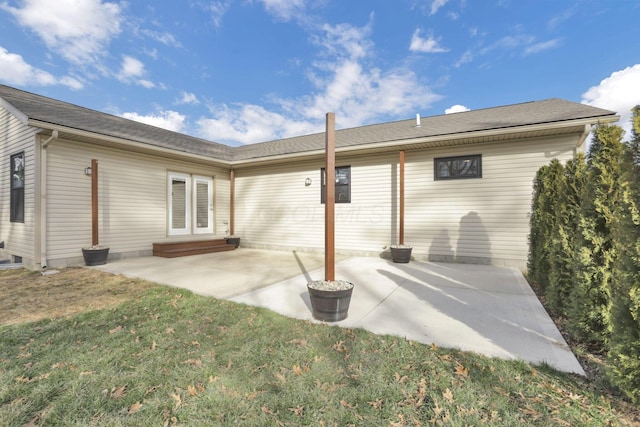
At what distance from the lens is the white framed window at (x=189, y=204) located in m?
8.10

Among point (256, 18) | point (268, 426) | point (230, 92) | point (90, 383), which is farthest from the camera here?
point (230, 92)

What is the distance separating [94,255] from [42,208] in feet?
4.39

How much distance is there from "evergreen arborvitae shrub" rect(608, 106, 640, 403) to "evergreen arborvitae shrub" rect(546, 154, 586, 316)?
1.55 metres

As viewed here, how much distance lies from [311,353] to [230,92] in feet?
47.1

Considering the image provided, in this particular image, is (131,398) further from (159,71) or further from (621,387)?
(159,71)

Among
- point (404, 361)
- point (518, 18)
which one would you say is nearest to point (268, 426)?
point (404, 361)

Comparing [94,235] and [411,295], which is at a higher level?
[94,235]

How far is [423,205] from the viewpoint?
680cm

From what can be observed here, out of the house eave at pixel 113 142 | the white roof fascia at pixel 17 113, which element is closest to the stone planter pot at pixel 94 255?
the house eave at pixel 113 142

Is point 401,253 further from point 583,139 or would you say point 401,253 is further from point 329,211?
point 583,139

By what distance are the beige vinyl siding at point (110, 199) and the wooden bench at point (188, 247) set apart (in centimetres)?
44

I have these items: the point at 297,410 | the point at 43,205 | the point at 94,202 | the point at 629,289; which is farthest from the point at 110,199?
the point at 629,289

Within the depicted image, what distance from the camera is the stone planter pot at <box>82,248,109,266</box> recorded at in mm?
5965

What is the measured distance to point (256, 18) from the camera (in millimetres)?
9188
